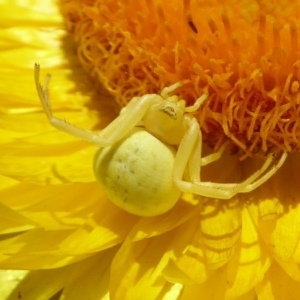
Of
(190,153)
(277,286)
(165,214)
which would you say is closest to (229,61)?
(190,153)

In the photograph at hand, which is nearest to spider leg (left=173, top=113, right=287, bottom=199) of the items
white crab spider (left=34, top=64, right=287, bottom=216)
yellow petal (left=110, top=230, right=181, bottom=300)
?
white crab spider (left=34, top=64, right=287, bottom=216)

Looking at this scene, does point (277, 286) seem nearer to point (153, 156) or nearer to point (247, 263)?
point (247, 263)

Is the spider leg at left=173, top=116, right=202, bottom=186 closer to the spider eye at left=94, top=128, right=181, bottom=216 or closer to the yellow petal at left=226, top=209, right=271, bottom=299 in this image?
the spider eye at left=94, top=128, right=181, bottom=216

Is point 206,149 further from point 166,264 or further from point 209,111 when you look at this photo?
point 166,264

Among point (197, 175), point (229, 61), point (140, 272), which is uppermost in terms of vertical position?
point (229, 61)

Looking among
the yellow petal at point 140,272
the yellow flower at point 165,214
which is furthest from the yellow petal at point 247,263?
the yellow petal at point 140,272

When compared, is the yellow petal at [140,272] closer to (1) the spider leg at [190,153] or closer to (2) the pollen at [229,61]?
(1) the spider leg at [190,153]

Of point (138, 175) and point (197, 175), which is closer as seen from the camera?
point (138, 175)
